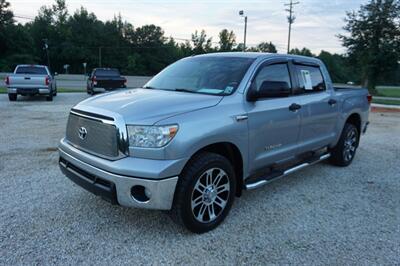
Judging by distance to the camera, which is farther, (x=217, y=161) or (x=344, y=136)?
(x=344, y=136)

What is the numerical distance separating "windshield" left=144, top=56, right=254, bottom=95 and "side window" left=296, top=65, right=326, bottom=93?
3.31ft

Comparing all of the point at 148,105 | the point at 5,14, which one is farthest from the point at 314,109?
the point at 5,14

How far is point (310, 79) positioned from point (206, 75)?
1.77 metres

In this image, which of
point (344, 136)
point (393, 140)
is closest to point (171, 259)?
point (344, 136)

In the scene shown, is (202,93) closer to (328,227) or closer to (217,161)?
(217,161)

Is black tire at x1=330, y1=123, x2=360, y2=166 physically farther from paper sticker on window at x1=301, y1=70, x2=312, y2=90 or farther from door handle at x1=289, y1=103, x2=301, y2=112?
door handle at x1=289, y1=103, x2=301, y2=112

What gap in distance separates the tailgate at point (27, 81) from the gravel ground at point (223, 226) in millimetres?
A: 10118

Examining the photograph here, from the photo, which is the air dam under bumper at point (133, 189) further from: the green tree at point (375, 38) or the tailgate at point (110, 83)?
the green tree at point (375, 38)

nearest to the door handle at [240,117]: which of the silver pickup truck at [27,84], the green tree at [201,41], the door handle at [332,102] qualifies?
the door handle at [332,102]

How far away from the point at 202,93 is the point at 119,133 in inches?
44.8

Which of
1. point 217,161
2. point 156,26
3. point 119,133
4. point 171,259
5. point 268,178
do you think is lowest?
point 171,259

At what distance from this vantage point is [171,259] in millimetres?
2752

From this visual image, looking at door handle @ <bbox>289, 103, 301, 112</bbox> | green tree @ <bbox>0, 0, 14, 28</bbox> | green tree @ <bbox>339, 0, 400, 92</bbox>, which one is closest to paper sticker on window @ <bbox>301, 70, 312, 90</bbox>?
door handle @ <bbox>289, 103, 301, 112</bbox>

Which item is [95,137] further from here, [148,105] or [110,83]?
[110,83]
